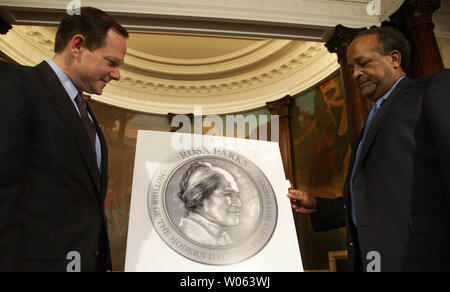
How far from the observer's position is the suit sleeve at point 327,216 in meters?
2.42

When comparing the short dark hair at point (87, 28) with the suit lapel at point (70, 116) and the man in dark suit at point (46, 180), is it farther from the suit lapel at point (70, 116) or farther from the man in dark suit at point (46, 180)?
the suit lapel at point (70, 116)

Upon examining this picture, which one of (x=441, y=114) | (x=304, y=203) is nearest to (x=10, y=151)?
(x=304, y=203)

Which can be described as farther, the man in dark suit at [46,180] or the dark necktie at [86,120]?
the dark necktie at [86,120]

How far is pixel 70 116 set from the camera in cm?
151

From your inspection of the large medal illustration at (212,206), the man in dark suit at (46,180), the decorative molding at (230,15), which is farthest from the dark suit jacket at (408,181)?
the decorative molding at (230,15)

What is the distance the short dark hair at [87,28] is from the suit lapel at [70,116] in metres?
0.35

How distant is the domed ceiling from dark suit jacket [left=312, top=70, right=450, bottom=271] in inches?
273

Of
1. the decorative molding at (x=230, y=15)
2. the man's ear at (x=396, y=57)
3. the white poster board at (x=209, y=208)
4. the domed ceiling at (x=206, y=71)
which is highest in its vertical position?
the domed ceiling at (x=206, y=71)

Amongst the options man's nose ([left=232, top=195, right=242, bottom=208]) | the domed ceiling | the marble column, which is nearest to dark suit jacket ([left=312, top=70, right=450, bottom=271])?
man's nose ([left=232, top=195, right=242, bottom=208])

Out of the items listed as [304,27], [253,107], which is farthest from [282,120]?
[304,27]

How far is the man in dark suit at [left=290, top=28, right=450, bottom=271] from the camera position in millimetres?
1543

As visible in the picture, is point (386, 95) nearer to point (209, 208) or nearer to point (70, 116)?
point (209, 208)

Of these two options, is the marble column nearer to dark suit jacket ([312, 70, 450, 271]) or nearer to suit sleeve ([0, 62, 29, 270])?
dark suit jacket ([312, 70, 450, 271])

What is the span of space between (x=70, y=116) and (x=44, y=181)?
0.32 metres
